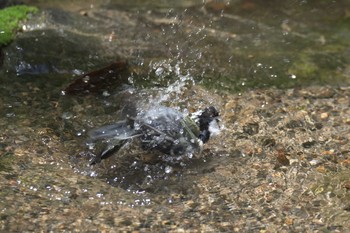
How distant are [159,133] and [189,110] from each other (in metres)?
0.56

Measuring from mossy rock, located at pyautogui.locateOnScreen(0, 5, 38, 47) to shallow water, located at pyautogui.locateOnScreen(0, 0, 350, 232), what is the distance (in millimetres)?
113

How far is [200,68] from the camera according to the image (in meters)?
4.52

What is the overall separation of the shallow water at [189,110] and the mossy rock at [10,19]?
113mm

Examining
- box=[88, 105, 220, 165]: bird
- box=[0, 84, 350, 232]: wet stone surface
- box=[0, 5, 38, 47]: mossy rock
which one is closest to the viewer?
box=[0, 84, 350, 232]: wet stone surface

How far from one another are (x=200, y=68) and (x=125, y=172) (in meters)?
1.51

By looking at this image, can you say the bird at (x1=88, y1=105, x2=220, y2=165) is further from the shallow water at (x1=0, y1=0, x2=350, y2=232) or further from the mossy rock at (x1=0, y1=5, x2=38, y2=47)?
the mossy rock at (x1=0, y1=5, x2=38, y2=47)

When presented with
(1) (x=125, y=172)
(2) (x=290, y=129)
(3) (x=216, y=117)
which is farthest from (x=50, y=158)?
(2) (x=290, y=129)

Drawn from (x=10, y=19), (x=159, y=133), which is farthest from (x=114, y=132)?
(x=10, y=19)

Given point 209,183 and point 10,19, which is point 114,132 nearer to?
point 209,183

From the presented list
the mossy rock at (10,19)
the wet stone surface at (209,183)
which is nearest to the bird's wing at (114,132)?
the wet stone surface at (209,183)

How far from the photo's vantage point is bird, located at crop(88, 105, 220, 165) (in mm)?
3465

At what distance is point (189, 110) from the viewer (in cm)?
399

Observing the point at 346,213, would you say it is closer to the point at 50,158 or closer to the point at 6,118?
the point at 50,158

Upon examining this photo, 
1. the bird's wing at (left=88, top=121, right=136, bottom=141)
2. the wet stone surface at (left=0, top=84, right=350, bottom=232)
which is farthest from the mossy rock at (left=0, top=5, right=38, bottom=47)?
the bird's wing at (left=88, top=121, right=136, bottom=141)
